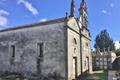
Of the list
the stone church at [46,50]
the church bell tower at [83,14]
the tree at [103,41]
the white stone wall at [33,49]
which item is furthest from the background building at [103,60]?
the tree at [103,41]

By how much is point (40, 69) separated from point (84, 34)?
963 centimetres

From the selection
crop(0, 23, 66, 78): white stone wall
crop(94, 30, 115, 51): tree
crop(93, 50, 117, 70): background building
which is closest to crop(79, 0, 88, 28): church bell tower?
crop(0, 23, 66, 78): white stone wall

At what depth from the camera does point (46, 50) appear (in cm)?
2369

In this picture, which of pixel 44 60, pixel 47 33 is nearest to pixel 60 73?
pixel 44 60

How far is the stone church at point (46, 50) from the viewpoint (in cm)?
2270

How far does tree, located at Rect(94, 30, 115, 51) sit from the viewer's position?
7341 cm

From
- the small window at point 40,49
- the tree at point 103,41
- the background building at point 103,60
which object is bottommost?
the background building at point 103,60

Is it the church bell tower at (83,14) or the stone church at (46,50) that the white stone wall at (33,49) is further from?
the church bell tower at (83,14)

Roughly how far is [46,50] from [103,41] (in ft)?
182

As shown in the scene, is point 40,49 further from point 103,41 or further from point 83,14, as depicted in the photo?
point 103,41

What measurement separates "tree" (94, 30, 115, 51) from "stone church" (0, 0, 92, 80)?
45.3m

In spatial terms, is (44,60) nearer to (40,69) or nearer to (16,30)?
(40,69)

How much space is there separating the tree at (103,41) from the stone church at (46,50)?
45.3 m

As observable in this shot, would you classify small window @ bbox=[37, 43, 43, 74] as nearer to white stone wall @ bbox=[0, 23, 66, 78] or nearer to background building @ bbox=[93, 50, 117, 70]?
white stone wall @ bbox=[0, 23, 66, 78]
